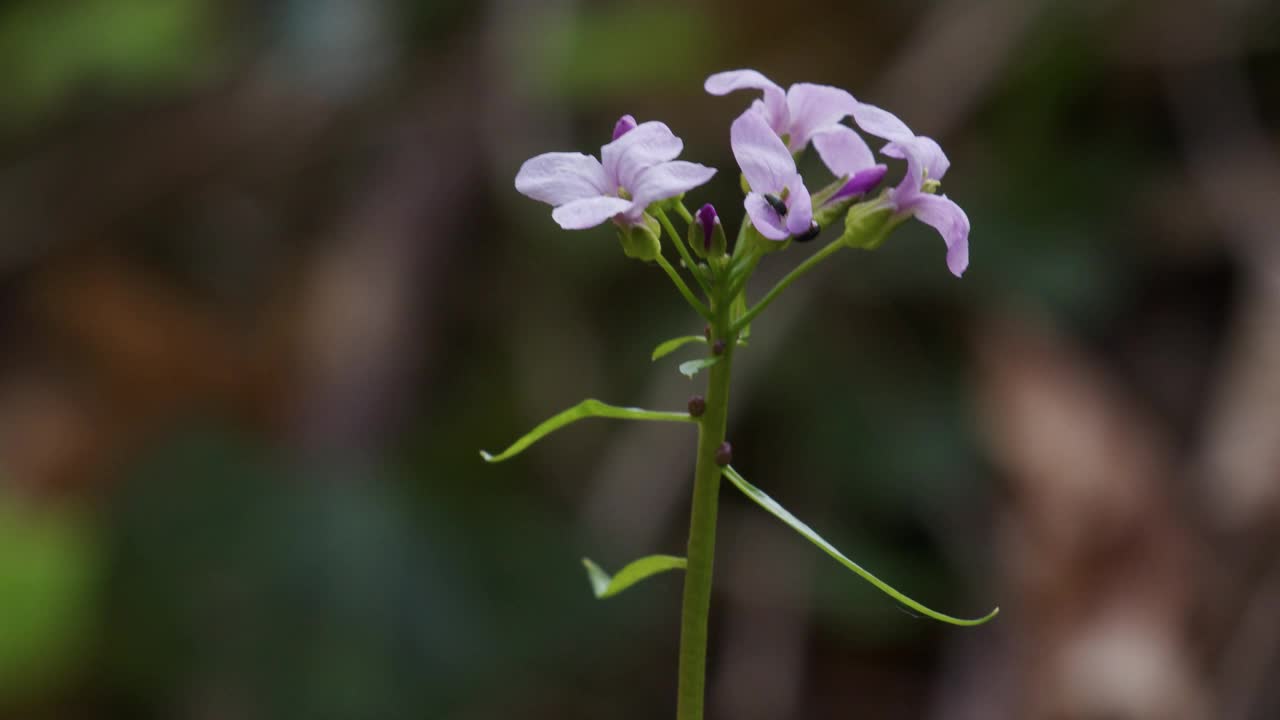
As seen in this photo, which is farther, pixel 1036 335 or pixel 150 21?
pixel 150 21

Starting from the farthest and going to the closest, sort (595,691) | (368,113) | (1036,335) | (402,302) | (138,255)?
(138,255), (368,113), (402,302), (1036,335), (595,691)

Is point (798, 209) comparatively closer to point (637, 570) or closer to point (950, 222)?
point (950, 222)

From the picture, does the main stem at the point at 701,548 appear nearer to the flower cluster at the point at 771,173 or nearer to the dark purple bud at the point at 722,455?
the dark purple bud at the point at 722,455

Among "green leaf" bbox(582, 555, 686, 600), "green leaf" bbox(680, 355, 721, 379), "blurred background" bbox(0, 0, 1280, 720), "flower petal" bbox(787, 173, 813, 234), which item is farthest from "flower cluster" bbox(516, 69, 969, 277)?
"blurred background" bbox(0, 0, 1280, 720)

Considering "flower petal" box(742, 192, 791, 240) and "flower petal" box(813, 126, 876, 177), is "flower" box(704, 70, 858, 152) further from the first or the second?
"flower petal" box(742, 192, 791, 240)

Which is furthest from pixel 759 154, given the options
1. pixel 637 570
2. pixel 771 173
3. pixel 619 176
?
pixel 637 570

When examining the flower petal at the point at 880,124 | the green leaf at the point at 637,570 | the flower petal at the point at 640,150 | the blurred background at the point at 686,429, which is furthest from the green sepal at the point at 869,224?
the blurred background at the point at 686,429

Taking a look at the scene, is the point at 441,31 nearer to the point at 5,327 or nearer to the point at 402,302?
the point at 402,302

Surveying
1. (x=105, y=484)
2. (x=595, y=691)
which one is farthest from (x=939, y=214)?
(x=105, y=484)
